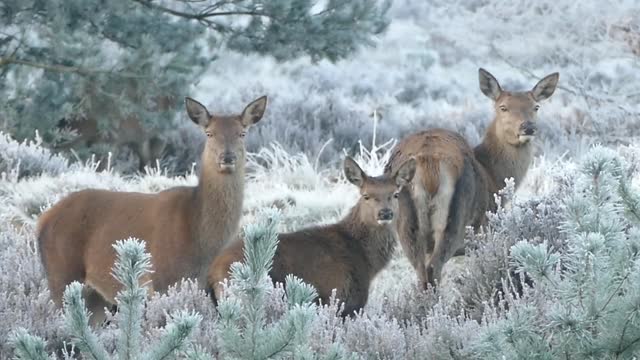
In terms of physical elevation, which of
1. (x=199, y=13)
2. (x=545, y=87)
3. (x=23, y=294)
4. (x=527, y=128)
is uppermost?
(x=545, y=87)

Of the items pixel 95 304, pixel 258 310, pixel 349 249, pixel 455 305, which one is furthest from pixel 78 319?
pixel 95 304

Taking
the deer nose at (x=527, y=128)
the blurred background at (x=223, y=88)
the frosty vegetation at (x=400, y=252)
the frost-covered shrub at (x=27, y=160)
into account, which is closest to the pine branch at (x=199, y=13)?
the blurred background at (x=223, y=88)

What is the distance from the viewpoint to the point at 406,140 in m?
8.09

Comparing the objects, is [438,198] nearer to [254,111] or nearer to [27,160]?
[254,111]

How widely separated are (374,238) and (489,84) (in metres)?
2.90

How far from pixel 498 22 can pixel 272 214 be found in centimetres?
2904

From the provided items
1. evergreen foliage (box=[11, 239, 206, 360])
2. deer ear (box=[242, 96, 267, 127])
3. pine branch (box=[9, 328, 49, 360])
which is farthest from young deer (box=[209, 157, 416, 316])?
pine branch (box=[9, 328, 49, 360])

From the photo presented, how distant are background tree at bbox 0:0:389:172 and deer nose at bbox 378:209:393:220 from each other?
21.6 ft

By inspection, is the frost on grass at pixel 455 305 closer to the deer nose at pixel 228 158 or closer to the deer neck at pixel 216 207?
the deer neck at pixel 216 207

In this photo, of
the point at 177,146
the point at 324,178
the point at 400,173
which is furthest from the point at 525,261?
the point at 177,146

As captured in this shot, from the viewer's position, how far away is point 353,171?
717cm

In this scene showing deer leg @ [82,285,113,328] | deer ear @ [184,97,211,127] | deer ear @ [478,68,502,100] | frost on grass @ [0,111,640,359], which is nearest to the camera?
frost on grass @ [0,111,640,359]

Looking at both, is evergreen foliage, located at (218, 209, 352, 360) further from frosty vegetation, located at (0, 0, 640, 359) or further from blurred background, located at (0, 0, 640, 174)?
blurred background, located at (0, 0, 640, 174)

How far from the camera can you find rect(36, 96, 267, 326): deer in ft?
22.2
